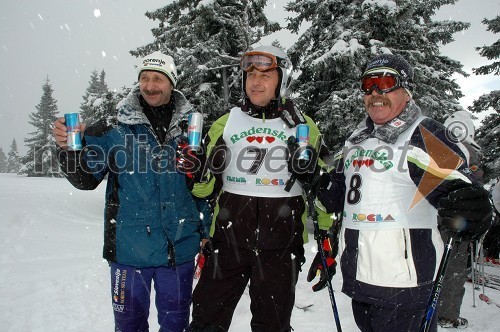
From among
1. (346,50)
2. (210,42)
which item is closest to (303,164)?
(346,50)

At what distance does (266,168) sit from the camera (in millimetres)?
3369

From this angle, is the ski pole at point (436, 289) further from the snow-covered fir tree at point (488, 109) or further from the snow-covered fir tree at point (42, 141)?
the snow-covered fir tree at point (42, 141)

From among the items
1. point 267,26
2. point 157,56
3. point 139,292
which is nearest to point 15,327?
point 139,292

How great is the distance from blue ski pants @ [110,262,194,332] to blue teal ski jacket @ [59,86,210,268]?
12 centimetres

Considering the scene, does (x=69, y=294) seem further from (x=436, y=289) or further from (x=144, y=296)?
(x=436, y=289)

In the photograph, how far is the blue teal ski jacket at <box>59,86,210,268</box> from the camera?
3.31 meters

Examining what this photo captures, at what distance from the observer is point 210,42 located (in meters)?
12.8

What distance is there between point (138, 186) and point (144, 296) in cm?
107

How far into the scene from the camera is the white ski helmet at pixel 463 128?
5.53 m

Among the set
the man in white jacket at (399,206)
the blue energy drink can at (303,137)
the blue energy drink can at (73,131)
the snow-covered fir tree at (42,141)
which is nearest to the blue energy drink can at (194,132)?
the blue energy drink can at (303,137)

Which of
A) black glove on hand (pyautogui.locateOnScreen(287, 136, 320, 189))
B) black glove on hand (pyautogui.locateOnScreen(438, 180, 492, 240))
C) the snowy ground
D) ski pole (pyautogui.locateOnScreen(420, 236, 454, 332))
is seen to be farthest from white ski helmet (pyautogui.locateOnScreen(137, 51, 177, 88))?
the snowy ground

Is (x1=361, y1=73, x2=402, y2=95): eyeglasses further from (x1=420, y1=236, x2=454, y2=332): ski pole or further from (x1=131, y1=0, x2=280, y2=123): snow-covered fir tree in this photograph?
(x1=131, y1=0, x2=280, y2=123): snow-covered fir tree

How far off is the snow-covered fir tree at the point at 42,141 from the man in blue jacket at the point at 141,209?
122 ft

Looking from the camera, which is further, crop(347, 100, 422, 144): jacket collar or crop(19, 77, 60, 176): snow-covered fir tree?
crop(19, 77, 60, 176): snow-covered fir tree
